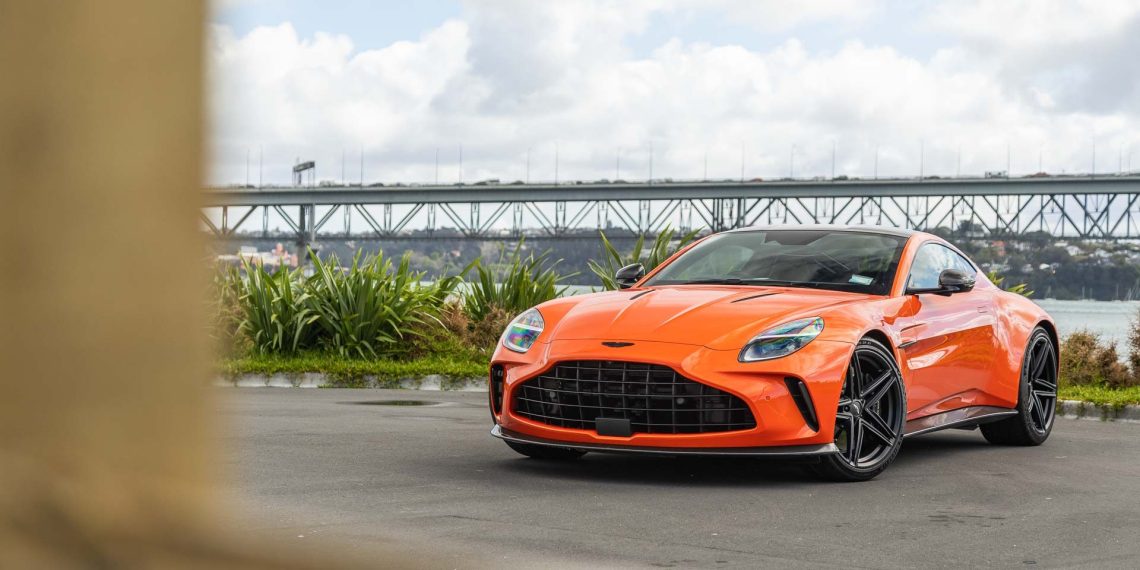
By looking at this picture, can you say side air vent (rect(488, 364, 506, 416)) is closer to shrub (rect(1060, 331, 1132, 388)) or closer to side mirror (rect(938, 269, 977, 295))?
side mirror (rect(938, 269, 977, 295))

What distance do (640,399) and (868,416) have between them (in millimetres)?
1304

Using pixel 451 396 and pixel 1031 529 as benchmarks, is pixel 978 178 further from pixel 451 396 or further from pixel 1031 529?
pixel 1031 529

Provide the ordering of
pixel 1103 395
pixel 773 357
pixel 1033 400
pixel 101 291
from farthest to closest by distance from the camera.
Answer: pixel 1103 395 → pixel 1033 400 → pixel 773 357 → pixel 101 291

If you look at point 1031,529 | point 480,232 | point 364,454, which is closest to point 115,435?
point 1031,529

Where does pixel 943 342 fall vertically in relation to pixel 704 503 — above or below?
above

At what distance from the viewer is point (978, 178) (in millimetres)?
90125

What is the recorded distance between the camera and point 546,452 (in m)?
7.69

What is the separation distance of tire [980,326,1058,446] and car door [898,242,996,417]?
0.53 metres

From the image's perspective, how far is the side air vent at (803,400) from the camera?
261 inches

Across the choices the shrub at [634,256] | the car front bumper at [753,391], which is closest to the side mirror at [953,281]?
the car front bumper at [753,391]

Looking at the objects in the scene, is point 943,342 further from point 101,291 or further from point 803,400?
point 101,291

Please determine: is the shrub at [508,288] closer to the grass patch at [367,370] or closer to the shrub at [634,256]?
the shrub at [634,256]

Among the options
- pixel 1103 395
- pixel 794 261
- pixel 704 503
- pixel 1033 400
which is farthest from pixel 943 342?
pixel 1103 395

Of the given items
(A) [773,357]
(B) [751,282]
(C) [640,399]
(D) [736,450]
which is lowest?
(D) [736,450]
